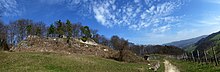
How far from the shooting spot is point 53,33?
97812 mm

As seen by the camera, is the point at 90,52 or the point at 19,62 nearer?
the point at 19,62

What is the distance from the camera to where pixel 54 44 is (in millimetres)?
Result: 78062

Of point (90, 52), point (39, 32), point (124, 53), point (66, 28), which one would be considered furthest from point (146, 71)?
point (39, 32)

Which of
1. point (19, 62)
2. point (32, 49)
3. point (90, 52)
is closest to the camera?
point (19, 62)

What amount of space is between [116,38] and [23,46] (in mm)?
101487

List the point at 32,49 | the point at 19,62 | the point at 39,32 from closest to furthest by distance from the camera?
the point at 19,62 → the point at 32,49 → the point at 39,32

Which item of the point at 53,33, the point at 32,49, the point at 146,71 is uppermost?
the point at 53,33

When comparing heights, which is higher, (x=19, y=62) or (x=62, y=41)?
(x=62, y=41)

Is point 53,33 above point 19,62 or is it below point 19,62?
above

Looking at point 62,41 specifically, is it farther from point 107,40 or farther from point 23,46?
point 107,40

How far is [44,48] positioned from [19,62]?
102ft

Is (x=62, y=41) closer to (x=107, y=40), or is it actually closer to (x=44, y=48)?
(x=44, y=48)

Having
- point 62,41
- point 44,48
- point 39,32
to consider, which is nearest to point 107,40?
point 39,32

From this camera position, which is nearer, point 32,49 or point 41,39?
point 32,49
